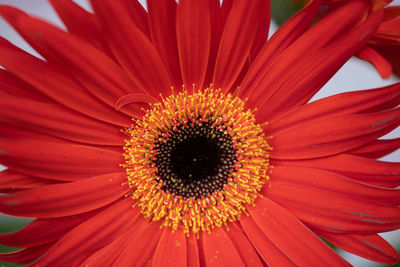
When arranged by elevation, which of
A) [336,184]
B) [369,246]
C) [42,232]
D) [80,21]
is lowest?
[369,246]

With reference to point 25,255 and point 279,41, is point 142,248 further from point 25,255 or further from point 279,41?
point 279,41

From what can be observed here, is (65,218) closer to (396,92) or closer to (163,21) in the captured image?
(163,21)

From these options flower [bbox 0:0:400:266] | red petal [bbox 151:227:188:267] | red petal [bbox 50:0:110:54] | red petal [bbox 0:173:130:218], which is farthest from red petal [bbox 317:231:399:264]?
red petal [bbox 50:0:110:54]

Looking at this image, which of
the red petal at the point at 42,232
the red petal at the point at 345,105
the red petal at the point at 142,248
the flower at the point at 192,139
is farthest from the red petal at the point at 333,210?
the red petal at the point at 42,232

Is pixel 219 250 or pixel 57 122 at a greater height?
pixel 57 122

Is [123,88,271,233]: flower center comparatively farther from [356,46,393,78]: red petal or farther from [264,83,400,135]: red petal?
[356,46,393,78]: red petal

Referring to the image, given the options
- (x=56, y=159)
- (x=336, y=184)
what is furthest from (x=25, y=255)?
(x=336, y=184)

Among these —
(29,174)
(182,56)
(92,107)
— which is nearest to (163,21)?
(182,56)
